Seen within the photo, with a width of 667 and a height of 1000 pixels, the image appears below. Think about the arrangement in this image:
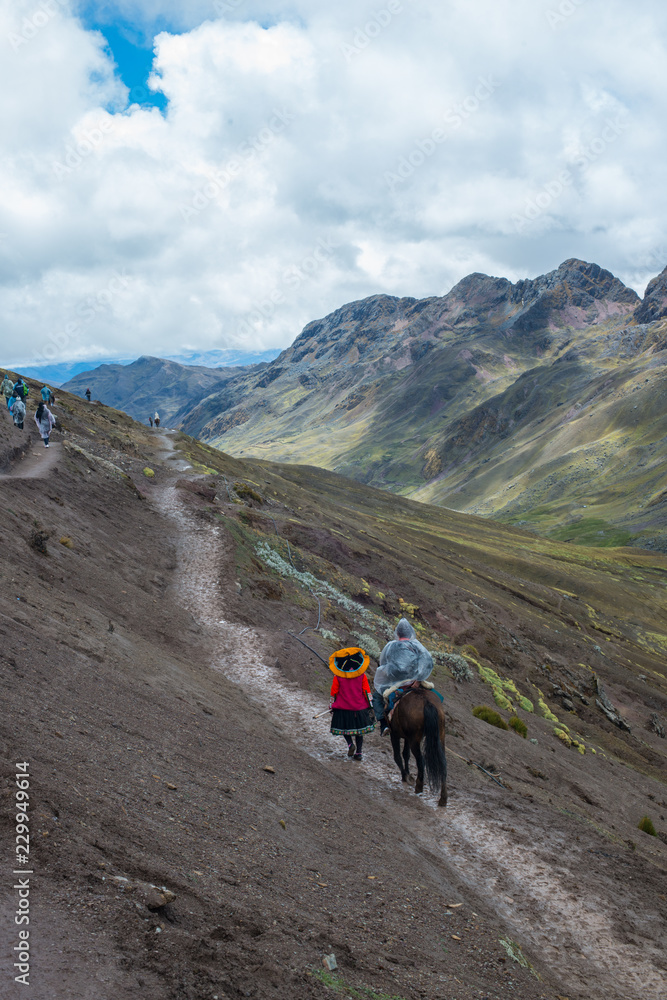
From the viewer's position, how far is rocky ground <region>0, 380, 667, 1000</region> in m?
5.40

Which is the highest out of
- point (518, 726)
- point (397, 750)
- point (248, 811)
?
point (248, 811)

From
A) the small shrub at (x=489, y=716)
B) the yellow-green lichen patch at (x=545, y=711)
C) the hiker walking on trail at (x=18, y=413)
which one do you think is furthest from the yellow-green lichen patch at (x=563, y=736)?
the hiker walking on trail at (x=18, y=413)

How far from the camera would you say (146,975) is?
4609mm

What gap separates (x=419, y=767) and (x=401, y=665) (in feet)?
6.85

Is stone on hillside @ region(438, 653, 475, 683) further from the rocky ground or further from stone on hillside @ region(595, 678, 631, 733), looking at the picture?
stone on hillside @ region(595, 678, 631, 733)

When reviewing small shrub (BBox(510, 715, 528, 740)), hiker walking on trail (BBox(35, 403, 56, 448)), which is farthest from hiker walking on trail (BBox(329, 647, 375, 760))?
hiker walking on trail (BBox(35, 403, 56, 448))

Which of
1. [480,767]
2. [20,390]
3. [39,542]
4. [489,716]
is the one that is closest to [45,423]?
[20,390]

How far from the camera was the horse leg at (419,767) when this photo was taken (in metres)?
11.8

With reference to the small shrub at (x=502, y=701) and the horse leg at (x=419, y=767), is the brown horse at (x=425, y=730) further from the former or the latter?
the small shrub at (x=502, y=701)

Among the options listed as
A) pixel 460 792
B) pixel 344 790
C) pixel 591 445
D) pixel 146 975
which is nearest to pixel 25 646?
pixel 344 790

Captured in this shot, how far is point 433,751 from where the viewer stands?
456 inches

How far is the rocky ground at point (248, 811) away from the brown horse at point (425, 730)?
638 mm

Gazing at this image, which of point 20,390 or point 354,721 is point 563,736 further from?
point 20,390

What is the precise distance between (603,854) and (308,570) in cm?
1963
